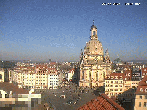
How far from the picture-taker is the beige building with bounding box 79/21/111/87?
25.4 m

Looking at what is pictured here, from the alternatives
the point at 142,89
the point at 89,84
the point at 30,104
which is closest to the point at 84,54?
the point at 89,84

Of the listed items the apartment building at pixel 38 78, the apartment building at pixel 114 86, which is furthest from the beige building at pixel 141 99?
the apartment building at pixel 38 78

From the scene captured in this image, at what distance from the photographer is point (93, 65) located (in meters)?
26.2

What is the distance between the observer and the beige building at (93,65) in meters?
25.4

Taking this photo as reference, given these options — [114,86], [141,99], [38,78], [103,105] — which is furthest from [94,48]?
[103,105]

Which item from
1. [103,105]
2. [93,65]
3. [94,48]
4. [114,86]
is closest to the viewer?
[103,105]

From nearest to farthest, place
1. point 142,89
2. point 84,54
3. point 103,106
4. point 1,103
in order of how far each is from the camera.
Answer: point 103,106, point 1,103, point 142,89, point 84,54

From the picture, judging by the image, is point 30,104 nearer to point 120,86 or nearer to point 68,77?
point 120,86

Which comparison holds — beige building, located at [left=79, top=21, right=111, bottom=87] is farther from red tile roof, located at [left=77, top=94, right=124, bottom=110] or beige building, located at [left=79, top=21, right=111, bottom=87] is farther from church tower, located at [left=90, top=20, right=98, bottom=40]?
red tile roof, located at [left=77, top=94, right=124, bottom=110]

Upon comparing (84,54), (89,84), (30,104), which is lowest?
(89,84)

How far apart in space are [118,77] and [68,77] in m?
15.2

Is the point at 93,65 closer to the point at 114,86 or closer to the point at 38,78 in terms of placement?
the point at 38,78

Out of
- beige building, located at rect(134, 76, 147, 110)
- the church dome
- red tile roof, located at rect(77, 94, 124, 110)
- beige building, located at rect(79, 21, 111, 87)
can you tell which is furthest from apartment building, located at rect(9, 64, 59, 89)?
red tile roof, located at rect(77, 94, 124, 110)

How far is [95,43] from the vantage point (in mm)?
27875
